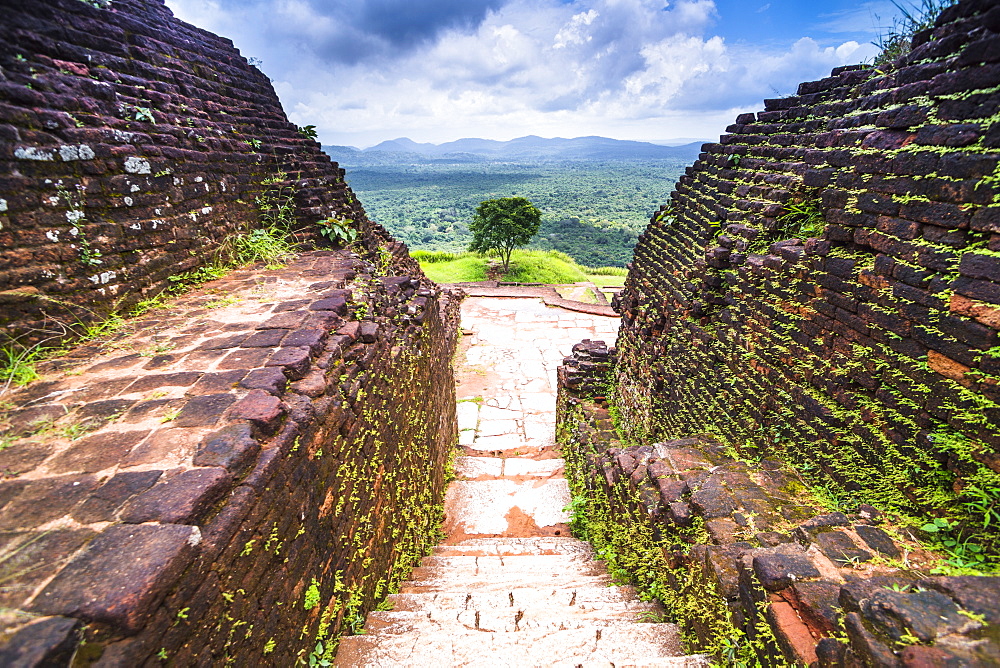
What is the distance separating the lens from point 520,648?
252 centimetres

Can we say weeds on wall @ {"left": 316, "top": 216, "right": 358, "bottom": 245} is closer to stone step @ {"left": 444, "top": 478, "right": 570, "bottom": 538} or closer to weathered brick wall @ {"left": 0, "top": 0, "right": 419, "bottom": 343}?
weathered brick wall @ {"left": 0, "top": 0, "right": 419, "bottom": 343}

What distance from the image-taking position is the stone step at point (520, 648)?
240cm

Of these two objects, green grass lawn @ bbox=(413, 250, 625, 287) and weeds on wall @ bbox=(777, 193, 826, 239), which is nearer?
weeds on wall @ bbox=(777, 193, 826, 239)

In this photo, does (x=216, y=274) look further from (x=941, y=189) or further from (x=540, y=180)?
(x=540, y=180)

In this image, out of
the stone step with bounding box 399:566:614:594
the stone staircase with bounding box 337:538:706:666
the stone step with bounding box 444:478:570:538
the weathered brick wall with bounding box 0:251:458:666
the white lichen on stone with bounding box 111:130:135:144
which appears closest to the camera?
the weathered brick wall with bounding box 0:251:458:666

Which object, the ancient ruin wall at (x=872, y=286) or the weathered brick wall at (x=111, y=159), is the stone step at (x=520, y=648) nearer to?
the ancient ruin wall at (x=872, y=286)

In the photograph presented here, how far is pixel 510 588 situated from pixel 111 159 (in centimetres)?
483

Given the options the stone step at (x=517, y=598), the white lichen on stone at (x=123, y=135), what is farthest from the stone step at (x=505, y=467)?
the white lichen on stone at (x=123, y=135)

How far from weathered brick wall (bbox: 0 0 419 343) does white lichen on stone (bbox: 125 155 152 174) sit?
1 centimetres

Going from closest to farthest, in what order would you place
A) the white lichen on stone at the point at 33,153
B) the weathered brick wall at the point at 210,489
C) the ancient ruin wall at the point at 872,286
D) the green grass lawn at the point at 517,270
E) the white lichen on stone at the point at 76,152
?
1. the weathered brick wall at the point at 210,489
2. the ancient ruin wall at the point at 872,286
3. the white lichen on stone at the point at 33,153
4. the white lichen on stone at the point at 76,152
5. the green grass lawn at the point at 517,270

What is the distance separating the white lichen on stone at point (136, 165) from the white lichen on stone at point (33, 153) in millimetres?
696

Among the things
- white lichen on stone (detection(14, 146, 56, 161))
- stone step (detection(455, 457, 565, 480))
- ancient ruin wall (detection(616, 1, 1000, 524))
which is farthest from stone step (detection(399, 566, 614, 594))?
white lichen on stone (detection(14, 146, 56, 161))

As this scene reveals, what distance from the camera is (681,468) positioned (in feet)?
12.2

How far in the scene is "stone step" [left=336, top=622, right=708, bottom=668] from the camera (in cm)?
240
